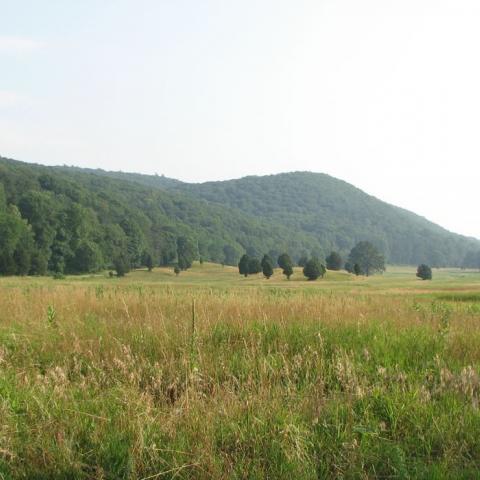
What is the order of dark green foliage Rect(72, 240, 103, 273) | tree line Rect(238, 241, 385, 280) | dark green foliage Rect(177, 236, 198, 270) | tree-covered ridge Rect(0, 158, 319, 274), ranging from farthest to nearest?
dark green foliage Rect(177, 236, 198, 270), dark green foliage Rect(72, 240, 103, 273), tree-covered ridge Rect(0, 158, 319, 274), tree line Rect(238, 241, 385, 280)

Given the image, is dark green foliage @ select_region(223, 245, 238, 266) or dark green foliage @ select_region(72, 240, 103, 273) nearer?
dark green foliage @ select_region(72, 240, 103, 273)

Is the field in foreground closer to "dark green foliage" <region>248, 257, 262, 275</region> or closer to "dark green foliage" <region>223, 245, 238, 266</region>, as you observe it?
"dark green foliage" <region>248, 257, 262, 275</region>

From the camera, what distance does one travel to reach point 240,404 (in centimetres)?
385

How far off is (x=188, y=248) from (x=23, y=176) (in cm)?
4525

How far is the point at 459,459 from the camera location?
10.6 ft

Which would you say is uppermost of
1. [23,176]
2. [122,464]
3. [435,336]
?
[23,176]

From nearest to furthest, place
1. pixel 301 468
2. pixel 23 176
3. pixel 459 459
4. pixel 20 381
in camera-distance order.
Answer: pixel 301 468, pixel 459 459, pixel 20 381, pixel 23 176

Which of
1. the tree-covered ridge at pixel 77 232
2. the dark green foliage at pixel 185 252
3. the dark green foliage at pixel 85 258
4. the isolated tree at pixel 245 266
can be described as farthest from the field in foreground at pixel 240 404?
the dark green foliage at pixel 185 252

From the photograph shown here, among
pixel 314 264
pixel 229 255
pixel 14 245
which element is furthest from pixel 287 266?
pixel 229 255

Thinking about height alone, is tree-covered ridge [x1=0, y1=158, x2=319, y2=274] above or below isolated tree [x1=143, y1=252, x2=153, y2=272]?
above

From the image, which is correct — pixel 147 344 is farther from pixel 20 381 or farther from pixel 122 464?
pixel 122 464

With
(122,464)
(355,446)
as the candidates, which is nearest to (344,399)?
(355,446)

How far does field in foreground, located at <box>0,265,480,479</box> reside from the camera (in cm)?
316

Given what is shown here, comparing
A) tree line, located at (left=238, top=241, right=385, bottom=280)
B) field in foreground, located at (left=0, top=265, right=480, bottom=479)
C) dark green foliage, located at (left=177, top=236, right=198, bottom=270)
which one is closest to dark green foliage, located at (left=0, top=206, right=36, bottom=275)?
dark green foliage, located at (left=177, top=236, right=198, bottom=270)
